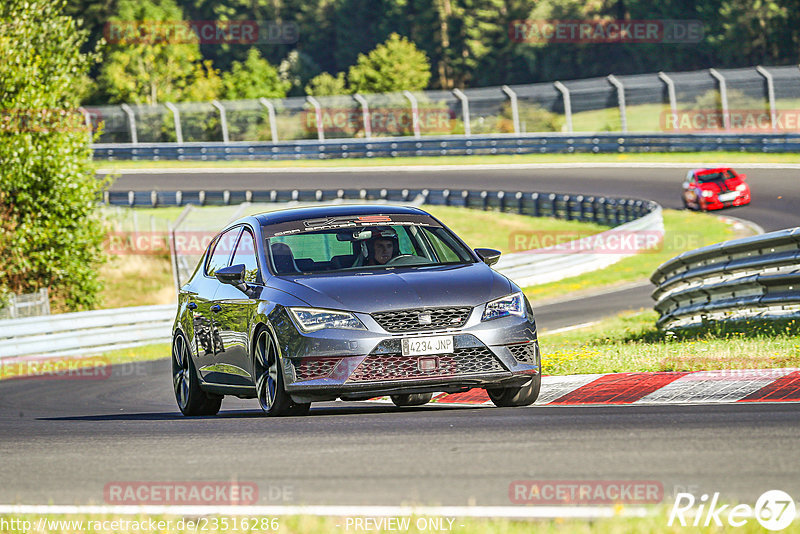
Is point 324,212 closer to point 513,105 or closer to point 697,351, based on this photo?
point 697,351

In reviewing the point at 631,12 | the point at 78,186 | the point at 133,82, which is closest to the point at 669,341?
the point at 78,186

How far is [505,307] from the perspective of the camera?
8359mm

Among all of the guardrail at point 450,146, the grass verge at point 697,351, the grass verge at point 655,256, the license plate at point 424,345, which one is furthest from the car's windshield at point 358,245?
the guardrail at point 450,146

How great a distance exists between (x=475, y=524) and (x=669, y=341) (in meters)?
8.71

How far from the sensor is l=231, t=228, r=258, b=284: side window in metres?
9.27

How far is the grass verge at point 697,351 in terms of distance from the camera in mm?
9828

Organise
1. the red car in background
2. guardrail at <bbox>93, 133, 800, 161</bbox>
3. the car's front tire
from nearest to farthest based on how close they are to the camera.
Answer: the car's front tire
the red car in background
guardrail at <bbox>93, 133, 800, 161</bbox>

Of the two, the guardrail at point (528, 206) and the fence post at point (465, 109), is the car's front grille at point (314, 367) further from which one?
the fence post at point (465, 109)

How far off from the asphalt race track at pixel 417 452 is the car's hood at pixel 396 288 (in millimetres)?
776

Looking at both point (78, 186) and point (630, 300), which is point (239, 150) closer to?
point (78, 186)

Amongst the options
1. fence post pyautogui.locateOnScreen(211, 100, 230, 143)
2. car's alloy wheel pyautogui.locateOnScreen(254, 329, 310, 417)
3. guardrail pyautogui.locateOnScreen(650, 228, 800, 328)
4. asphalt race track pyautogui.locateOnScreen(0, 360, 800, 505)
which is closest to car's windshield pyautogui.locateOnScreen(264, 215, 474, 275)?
car's alloy wheel pyautogui.locateOnScreen(254, 329, 310, 417)

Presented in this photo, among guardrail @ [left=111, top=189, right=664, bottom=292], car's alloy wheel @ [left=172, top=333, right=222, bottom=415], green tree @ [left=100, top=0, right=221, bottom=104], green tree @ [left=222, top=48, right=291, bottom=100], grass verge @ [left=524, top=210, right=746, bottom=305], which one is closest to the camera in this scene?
car's alloy wheel @ [left=172, top=333, right=222, bottom=415]

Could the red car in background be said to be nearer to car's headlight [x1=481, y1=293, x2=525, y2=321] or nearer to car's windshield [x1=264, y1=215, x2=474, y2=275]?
car's windshield [x1=264, y1=215, x2=474, y2=275]

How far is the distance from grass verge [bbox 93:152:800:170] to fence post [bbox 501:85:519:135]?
135 centimetres
